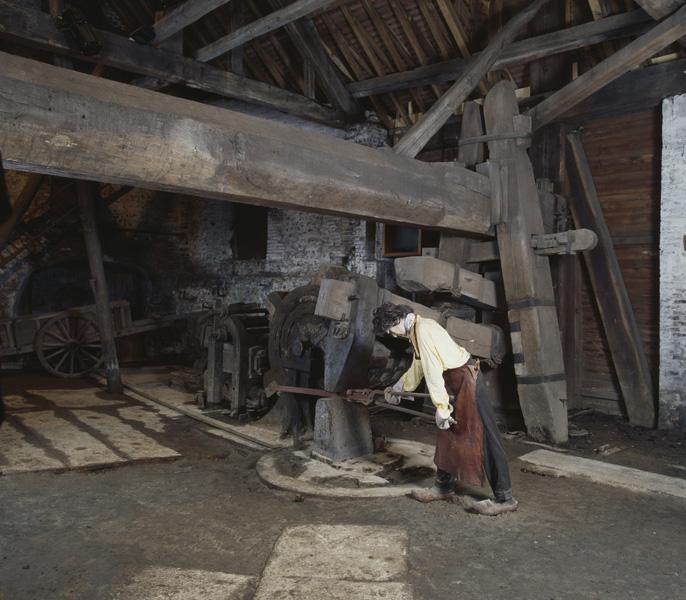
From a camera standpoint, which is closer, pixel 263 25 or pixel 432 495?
pixel 432 495

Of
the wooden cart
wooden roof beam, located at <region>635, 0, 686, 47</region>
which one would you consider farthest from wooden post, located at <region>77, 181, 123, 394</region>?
wooden roof beam, located at <region>635, 0, 686, 47</region>

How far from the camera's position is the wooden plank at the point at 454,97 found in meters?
5.29

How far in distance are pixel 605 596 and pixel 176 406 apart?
571cm

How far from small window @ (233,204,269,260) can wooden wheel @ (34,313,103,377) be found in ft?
10.8

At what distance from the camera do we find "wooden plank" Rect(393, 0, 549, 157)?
17.4 ft

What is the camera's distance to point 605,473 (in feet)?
15.3

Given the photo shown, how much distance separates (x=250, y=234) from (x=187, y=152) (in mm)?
8182

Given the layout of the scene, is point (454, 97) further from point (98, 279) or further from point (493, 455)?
point (98, 279)

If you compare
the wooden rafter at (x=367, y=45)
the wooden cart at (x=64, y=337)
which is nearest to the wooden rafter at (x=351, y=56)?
the wooden rafter at (x=367, y=45)

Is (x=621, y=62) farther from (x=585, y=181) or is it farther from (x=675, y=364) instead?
(x=675, y=364)

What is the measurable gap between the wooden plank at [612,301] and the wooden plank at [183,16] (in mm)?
4560

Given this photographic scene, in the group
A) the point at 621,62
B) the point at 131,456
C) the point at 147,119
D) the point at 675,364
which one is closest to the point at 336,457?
the point at 131,456

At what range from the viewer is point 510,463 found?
4.99m

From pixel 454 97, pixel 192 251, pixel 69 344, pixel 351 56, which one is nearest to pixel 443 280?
pixel 454 97
